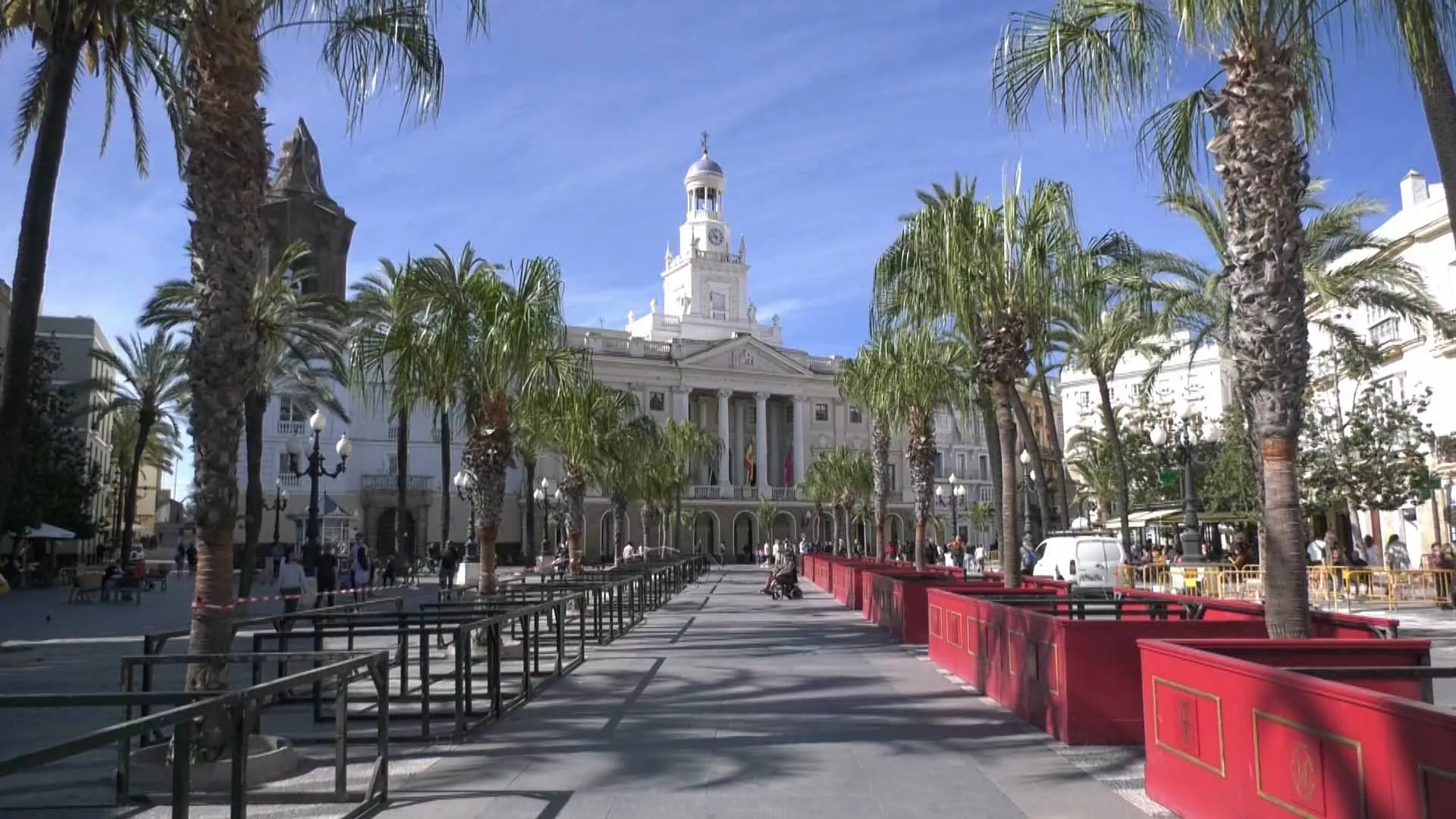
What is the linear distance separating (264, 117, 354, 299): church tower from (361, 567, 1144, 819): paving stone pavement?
5287 cm

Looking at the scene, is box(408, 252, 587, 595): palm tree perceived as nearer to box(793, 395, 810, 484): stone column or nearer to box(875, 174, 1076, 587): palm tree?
box(875, 174, 1076, 587): palm tree

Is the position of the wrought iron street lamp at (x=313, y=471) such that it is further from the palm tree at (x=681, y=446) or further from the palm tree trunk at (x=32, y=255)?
the palm tree at (x=681, y=446)

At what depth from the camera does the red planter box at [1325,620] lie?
8633mm

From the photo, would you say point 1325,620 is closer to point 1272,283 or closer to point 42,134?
point 1272,283

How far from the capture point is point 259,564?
56125 millimetres

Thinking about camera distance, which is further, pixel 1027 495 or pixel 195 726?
pixel 1027 495

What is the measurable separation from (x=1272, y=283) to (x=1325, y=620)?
3.06 meters

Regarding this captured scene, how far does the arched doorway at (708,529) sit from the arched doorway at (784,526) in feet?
14.5

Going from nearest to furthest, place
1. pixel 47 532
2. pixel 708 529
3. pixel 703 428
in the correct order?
pixel 47 532 < pixel 703 428 < pixel 708 529

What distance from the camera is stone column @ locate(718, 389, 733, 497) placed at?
80062 millimetres

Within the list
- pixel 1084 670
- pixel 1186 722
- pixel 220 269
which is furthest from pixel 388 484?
pixel 1186 722

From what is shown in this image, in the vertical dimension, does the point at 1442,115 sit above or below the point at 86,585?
above

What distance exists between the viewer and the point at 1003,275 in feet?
52.9

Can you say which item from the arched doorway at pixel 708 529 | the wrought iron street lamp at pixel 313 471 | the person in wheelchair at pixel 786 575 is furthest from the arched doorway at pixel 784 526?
the wrought iron street lamp at pixel 313 471
